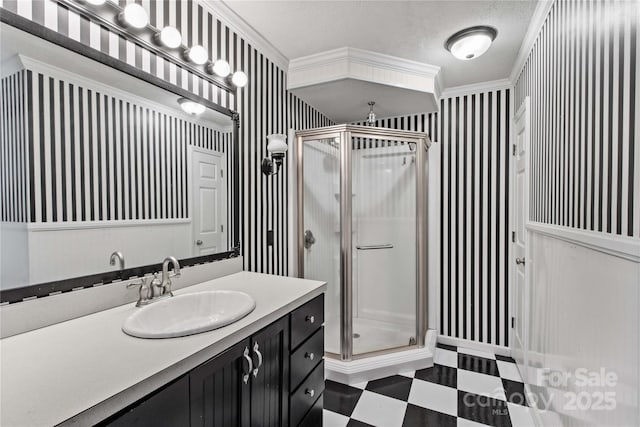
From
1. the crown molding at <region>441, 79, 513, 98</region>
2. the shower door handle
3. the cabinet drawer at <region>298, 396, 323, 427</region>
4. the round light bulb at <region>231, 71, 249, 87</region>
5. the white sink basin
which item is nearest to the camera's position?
the white sink basin

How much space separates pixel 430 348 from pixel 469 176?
1.50 metres

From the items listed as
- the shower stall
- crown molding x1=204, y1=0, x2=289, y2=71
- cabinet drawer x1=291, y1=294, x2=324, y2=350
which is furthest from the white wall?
crown molding x1=204, y1=0, x2=289, y2=71

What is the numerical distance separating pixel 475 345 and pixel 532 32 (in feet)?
7.83

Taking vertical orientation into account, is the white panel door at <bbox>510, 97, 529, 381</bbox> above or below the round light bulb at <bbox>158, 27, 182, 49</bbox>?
below

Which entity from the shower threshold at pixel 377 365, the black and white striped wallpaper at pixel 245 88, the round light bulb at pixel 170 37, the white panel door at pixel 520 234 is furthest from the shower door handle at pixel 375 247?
the round light bulb at pixel 170 37

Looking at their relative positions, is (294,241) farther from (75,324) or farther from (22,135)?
(22,135)

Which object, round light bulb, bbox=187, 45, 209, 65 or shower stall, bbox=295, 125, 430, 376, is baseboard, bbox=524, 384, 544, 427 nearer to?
shower stall, bbox=295, 125, 430, 376

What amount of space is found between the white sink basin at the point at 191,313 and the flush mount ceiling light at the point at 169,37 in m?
1.12

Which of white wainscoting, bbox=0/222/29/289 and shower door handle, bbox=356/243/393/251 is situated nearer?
white wainscoting, bbox=0/222/29/289

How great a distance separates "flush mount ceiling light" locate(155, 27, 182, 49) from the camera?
1.33m

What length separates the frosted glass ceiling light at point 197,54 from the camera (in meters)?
1.47

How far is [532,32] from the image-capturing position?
1.72 m

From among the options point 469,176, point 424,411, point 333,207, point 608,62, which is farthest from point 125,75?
point 469,176

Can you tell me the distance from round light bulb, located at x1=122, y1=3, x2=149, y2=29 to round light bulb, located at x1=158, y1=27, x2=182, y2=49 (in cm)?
10
